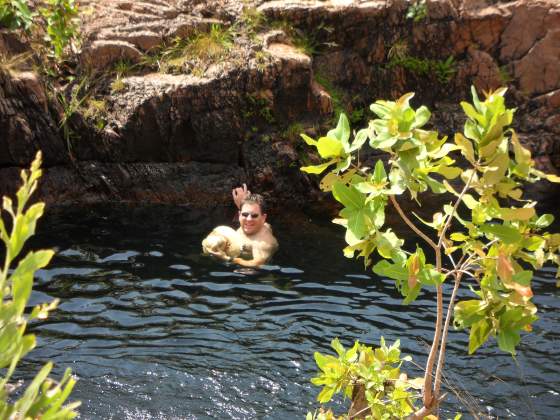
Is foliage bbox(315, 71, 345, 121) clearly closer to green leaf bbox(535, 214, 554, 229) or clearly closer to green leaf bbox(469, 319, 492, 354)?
green leaf bbox(535, 214, 554, 229)

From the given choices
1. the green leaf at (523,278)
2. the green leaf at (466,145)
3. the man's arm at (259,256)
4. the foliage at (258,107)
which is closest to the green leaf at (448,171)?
the green leaf at (466,145)

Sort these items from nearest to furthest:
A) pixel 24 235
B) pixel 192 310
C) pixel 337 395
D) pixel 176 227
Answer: pixel 24 235 → pixel 337 395 → pixel 192 310 → pixel 176 227

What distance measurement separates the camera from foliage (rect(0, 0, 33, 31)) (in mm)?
9516

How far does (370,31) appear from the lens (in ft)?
36.0

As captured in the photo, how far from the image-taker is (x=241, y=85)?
1004cm

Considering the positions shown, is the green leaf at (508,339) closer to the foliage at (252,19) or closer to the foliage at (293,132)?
the foliage at (293,132)

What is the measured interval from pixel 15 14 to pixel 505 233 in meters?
8.94

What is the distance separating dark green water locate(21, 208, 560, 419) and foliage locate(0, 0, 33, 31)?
2998mm

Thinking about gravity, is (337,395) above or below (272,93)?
below

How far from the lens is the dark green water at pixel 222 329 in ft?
15.9

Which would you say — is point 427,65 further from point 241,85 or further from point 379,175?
point 379,175

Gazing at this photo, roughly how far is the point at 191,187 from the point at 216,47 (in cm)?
211

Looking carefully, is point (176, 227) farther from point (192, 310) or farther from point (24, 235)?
point (24, 235)

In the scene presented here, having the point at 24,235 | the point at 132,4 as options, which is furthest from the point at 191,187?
the point at 24,235
